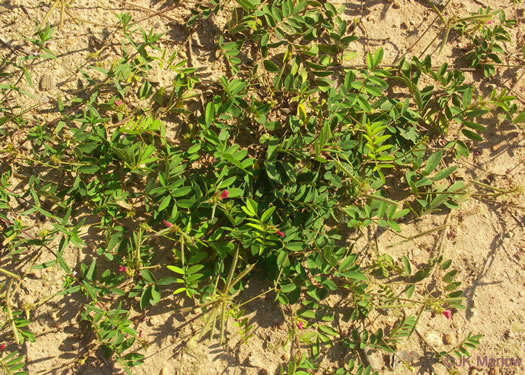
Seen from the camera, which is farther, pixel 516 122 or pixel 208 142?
pixel 516 122

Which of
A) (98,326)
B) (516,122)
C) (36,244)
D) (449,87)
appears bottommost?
(98,326)

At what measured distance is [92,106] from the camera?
2.61 m

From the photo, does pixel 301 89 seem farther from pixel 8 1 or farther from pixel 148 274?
pixel 8 1

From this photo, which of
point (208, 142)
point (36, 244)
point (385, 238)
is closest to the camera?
point (36, 244)

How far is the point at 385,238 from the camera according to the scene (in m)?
2.86

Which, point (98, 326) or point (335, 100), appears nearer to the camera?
point (98, 326)

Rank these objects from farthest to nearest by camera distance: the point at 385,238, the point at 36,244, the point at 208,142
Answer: the point at 385,238 → the point at 208,142 → the point at 36,244

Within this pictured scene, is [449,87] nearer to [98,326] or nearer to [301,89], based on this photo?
[301,89]

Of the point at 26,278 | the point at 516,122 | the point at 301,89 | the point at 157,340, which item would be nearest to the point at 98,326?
the point at 157,340

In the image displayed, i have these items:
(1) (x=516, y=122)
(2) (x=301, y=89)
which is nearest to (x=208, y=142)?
(2) (x=301, y=89)

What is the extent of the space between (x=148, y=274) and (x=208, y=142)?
83cm

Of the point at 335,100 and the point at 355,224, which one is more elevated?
the point at 335,100

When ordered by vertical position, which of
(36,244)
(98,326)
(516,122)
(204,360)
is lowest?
(204,360)

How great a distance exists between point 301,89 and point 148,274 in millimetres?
1429
